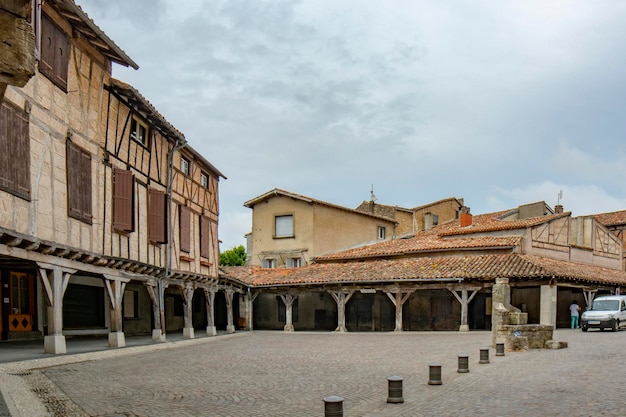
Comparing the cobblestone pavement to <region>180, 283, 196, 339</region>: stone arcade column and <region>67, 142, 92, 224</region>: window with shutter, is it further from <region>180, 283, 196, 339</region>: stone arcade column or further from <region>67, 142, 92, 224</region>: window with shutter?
<region>180, 283, 196, 339</region>: stone arcade column

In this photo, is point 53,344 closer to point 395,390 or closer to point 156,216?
point 156,216

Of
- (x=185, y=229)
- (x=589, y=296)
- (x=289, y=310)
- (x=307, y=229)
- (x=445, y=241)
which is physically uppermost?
(x=185, y=229)

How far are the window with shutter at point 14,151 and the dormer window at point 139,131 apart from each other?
605cm

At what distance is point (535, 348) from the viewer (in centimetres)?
1717

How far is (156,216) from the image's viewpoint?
1984 cm

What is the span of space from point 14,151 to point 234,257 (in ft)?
159

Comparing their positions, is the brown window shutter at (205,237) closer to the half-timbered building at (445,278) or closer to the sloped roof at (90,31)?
the half-timbered building at (445,278)

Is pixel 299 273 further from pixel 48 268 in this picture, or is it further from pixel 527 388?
pixel 527 388

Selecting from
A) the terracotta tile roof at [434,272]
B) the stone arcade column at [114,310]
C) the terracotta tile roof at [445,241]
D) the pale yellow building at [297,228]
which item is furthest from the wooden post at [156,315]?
the pale yellow building at [297,228]

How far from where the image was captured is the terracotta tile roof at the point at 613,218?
152ft

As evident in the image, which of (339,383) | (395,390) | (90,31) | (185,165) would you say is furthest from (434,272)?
(395,390)

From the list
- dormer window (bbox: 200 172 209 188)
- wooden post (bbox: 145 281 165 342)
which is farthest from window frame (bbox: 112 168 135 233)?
dormer window (bbox: 200 172 209 188)

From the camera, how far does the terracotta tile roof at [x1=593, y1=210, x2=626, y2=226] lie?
4628 cm

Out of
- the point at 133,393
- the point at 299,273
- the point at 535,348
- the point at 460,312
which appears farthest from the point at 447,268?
the point at 133,393
